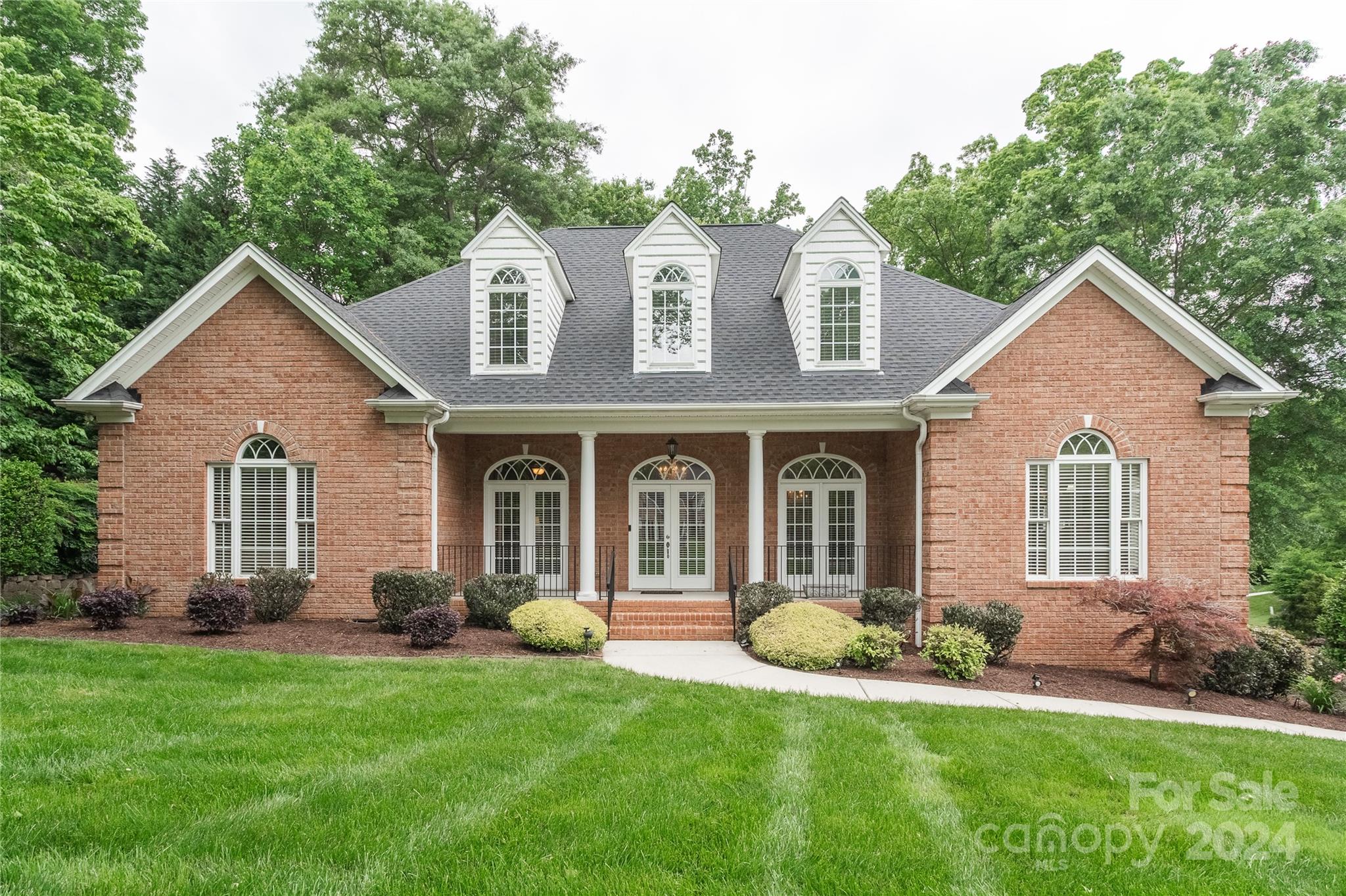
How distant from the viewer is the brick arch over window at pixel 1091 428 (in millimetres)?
10461

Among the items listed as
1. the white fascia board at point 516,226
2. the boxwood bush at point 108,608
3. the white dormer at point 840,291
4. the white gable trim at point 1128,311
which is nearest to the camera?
the boxwood bush at point 108,608

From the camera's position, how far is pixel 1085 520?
1062cm

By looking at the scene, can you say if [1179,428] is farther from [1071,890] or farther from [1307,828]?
[1071,890]

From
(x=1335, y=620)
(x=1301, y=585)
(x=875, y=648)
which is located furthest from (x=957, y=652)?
(x=1301, y=585)

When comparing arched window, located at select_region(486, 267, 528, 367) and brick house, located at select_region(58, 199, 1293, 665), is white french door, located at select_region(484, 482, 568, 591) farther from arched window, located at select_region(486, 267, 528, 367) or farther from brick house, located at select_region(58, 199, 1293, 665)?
arched window, located at select_region(486, 267, 528, 367)

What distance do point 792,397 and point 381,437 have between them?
701 cm

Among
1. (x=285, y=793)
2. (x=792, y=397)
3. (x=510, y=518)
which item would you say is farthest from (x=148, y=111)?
(x=285, y=793)

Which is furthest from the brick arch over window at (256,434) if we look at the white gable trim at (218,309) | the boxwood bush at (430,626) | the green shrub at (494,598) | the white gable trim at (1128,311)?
the white gable trim at (1128,311)

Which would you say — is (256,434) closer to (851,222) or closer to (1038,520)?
(851,222)

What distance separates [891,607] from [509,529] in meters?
7.48

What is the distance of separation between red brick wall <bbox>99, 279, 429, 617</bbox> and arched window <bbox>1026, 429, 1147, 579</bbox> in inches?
395

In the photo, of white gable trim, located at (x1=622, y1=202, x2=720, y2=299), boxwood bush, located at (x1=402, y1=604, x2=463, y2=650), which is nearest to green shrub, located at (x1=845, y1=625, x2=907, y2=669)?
boxwood bush, located at (x1=402, y1=604, x2=463, y2=650)

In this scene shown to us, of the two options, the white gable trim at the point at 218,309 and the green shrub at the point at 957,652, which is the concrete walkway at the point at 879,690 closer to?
the green shrub at the point at 957,652

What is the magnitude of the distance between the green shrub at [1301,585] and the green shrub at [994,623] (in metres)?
11.3
